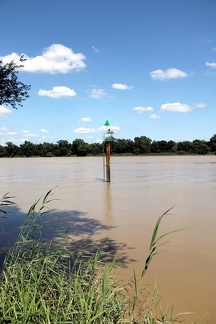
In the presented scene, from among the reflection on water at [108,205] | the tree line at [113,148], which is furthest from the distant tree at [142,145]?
the reflection on water at [108,205]

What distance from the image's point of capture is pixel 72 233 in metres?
8.90

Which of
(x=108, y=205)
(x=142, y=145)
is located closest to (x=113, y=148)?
(x=142, y=145)

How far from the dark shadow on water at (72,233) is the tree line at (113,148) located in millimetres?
68703

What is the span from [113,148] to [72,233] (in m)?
73.9

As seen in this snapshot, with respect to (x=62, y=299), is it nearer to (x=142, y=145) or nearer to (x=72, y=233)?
(x=72, y=233)

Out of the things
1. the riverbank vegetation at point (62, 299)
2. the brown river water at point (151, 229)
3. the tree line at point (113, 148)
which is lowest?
the brown river water at point (151, 229)

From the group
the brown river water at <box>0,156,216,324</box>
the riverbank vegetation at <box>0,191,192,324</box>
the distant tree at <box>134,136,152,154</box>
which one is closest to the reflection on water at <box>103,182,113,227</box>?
the brown river water at <box>0,156,216,324</box>

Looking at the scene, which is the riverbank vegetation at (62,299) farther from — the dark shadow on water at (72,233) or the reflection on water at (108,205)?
the reflection on water at (108,205)

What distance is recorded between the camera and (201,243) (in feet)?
26.0

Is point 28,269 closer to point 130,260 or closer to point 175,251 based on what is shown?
point 130,260

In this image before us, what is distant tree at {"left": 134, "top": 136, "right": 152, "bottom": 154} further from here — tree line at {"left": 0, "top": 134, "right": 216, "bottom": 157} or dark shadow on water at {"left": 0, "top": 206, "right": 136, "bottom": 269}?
dark shadow on water at {"left": 0, "top": 206, "right": 136, "bottom": 269}

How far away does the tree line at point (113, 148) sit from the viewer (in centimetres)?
7900

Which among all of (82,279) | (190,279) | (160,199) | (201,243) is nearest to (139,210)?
(160,199)

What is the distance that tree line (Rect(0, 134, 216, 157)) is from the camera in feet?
259
